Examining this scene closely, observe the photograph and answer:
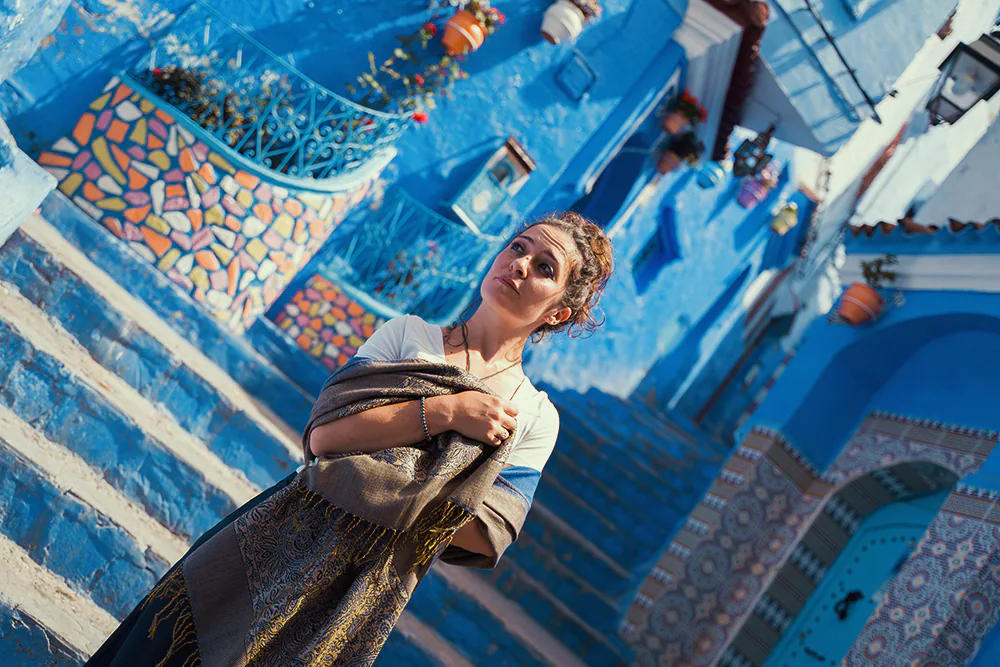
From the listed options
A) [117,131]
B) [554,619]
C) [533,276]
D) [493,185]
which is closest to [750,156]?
[493,185]

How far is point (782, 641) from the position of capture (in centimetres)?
654

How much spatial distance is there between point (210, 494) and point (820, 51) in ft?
22.9

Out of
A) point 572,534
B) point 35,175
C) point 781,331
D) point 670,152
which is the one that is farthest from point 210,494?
point 781,331

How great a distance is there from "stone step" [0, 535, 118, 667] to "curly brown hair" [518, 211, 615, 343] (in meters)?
2.11

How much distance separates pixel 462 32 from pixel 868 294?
3923 millimetres

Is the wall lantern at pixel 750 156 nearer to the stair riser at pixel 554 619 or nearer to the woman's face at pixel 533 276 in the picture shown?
the stair riser at pixel 554 619

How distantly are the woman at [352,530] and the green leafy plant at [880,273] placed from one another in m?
5.51

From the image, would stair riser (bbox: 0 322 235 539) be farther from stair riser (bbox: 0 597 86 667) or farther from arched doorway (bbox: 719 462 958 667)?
arched doorway (bbox: 719 462 958 667)

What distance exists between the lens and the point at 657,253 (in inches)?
422

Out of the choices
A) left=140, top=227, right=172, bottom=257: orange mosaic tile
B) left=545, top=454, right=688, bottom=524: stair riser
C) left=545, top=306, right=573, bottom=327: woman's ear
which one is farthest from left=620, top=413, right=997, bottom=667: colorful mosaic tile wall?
left=545, top=306, right=573, bottom=327: woman's ear

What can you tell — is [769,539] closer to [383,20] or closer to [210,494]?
[210,494]

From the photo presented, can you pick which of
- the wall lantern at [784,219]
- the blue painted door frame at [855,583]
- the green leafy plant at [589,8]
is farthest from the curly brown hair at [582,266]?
the wall lantern at [784,219]

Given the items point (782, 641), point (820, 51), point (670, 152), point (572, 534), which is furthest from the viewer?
point (670, 152)

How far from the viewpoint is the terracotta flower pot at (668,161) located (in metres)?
9.34
